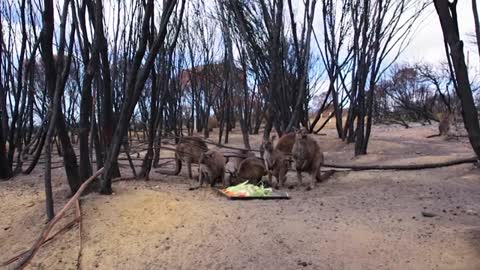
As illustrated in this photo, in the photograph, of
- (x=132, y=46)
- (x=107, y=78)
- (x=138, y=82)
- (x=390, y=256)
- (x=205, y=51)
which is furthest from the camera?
(x=205, y=51)

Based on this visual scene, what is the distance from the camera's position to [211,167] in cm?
798

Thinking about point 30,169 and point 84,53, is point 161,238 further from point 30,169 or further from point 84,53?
point 30,169

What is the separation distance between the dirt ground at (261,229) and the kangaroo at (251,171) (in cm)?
90

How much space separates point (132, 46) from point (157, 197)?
3970 millimetres

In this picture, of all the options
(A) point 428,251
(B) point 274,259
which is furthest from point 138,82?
(A) point 428,251

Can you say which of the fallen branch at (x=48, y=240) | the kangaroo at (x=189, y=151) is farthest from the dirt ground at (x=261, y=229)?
the kangaroo at (x=189, y=151)

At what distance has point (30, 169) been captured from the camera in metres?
9.22

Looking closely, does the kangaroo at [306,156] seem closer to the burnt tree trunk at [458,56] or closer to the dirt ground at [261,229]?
the dirt ground at [261,229]

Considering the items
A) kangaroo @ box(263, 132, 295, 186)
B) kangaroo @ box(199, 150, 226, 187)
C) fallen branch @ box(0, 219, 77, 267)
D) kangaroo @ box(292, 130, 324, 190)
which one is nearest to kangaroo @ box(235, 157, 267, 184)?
kangaroo @ box(263, 132, 295, 186)

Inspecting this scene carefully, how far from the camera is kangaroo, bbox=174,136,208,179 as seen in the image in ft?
29.3

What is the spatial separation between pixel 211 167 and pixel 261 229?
9.32 feet

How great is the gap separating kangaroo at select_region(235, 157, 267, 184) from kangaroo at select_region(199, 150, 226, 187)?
0.97ft

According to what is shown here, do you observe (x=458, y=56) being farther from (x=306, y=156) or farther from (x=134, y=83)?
(x=134, y=83)

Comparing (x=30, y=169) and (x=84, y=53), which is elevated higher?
(x=84, y=53)
